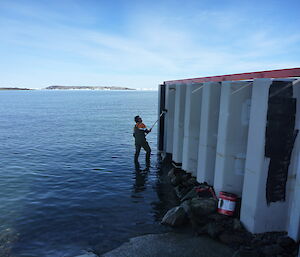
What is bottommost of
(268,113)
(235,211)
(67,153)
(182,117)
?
(67,153)

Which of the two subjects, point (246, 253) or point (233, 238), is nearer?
point (246, 253)

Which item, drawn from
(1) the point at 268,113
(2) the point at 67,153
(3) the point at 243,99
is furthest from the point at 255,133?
(2) the point at 67,153

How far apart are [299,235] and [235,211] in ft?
6.04

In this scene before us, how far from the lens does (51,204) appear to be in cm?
973

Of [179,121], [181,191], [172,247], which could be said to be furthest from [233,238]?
[179,121]

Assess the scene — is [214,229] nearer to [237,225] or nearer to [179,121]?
[237,225]

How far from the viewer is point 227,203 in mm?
7113

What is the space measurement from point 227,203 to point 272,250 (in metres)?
1.70

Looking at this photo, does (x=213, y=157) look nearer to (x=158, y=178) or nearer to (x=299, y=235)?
(x=299, y=235)

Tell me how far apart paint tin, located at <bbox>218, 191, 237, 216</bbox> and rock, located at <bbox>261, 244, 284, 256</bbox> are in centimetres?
144

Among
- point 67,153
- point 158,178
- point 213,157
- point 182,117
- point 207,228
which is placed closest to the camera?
point 207,228

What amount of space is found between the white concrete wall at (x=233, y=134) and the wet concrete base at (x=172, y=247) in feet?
5.71

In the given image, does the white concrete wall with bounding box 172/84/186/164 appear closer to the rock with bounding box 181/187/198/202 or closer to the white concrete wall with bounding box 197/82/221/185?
the white concrete wall with bounding box 197/82/221/185

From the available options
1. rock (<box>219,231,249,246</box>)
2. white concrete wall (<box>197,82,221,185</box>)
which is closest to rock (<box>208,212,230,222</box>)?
rock (<box>219,231,249,246</box>)
